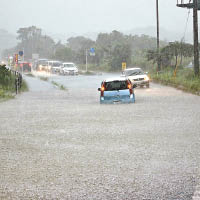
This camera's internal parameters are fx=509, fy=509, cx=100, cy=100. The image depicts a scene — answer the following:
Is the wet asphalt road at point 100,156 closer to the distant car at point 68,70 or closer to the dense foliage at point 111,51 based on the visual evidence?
the distant car at point 68,70

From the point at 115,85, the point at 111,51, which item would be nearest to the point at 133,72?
the point at 115,85

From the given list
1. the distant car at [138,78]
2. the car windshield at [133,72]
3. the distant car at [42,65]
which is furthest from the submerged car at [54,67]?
the distant car at [138,78]

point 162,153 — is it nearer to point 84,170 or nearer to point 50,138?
point 84,170

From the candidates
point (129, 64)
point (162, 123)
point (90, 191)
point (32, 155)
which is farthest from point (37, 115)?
point (129, 64)

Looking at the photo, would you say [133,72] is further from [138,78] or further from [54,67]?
[54,67]

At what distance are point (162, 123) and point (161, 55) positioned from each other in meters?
39.1

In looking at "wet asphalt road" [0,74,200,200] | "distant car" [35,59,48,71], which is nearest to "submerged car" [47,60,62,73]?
"distant car" [35,59,48,71]

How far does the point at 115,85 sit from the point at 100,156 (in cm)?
1435

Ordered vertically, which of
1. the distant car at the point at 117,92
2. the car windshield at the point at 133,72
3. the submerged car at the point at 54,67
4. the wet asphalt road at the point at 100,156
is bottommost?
the wet asphalt road at the point at 100,156

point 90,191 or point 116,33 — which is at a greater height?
point 116,33

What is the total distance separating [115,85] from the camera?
78.7 feet

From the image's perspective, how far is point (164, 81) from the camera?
1609 inches

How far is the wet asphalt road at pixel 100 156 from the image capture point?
23.3ft

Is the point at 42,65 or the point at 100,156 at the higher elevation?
the point at 42,65
